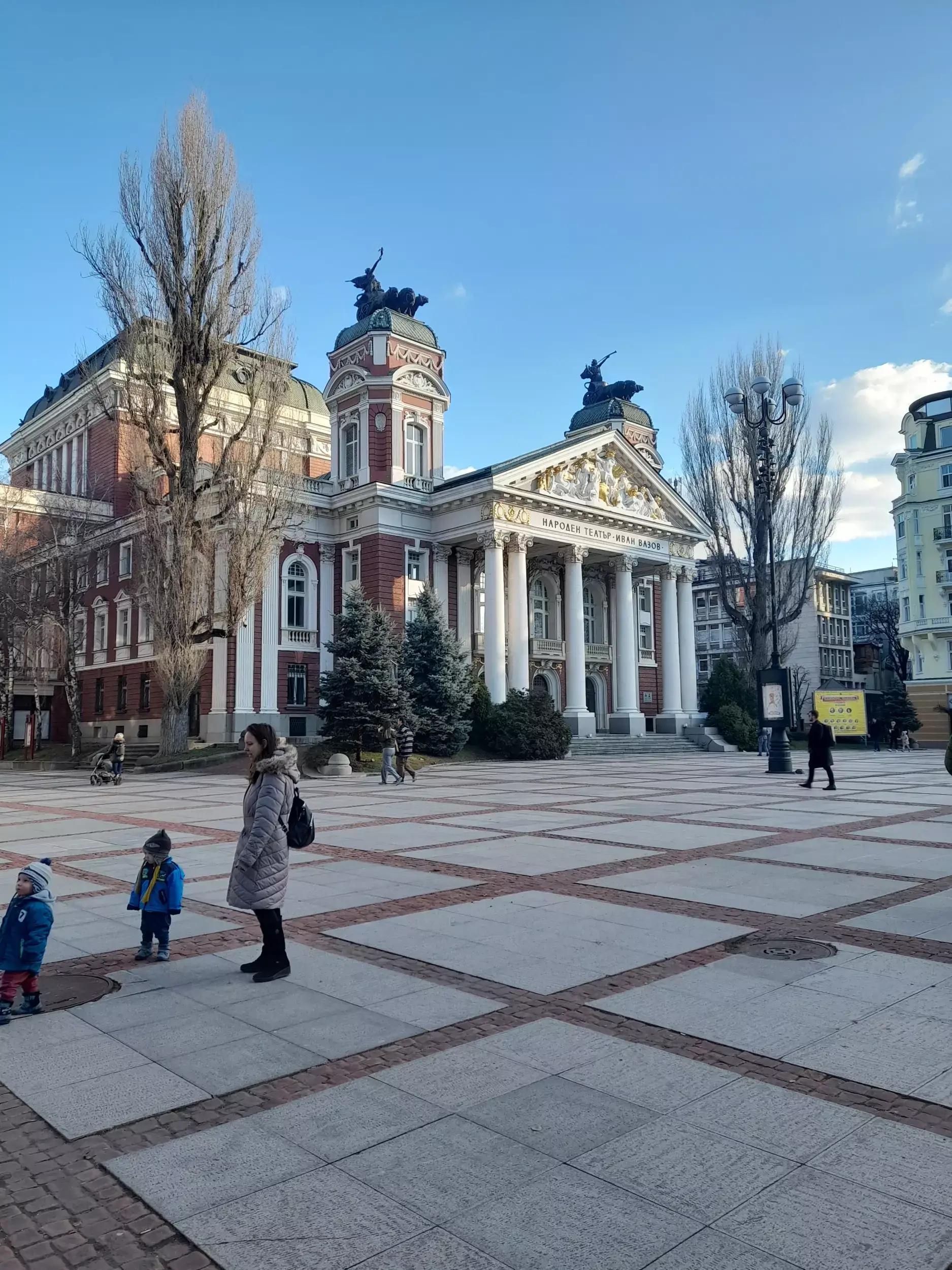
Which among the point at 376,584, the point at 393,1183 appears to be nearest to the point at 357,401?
the point at 376,584

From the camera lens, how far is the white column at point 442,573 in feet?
141

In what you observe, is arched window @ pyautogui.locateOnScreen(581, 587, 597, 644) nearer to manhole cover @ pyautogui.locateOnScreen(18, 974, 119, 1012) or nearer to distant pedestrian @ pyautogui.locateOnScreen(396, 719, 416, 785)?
distant pedestrian @ pyautogui.locateOnScreen(396, 719, 416, 785)

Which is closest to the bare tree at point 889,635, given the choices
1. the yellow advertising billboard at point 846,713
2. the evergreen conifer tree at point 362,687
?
the yellow advertising billboard at point 846,713

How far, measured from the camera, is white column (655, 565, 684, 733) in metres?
48.6

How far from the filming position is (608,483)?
152 feet

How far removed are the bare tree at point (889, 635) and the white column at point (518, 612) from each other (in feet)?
140

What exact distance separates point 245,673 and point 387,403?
1377 centimetres

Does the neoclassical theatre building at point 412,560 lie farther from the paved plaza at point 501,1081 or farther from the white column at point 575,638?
the paved plaza at point 501,1081

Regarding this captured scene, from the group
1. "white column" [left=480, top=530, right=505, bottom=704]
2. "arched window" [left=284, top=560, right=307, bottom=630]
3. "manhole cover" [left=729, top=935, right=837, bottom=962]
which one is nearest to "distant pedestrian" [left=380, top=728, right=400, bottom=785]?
"white column" [left=480, top=530, right=505, bottom=704]

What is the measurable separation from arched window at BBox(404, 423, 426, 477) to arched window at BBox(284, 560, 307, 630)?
22.0ft

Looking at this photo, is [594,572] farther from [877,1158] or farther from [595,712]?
[877,1158]

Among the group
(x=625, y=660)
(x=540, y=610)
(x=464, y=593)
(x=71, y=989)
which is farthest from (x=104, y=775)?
(x=625, y=660)

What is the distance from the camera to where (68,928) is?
7750 millimetres

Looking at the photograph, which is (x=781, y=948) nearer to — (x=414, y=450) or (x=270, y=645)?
(x=270, y=645)
